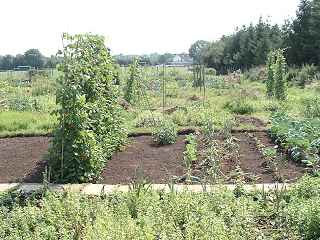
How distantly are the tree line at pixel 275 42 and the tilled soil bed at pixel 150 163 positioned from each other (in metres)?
24.7

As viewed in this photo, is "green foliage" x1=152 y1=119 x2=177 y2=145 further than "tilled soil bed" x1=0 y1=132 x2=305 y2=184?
Yes

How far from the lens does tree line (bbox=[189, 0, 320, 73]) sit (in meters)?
34.2

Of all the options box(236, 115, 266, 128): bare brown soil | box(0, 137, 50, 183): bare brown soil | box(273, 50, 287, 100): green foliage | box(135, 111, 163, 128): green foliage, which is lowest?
box(0, 137, 50, 183): bare brown soil

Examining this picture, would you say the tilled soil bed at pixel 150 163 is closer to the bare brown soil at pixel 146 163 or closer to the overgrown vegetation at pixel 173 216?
the bare brown soil at pixel 146 163

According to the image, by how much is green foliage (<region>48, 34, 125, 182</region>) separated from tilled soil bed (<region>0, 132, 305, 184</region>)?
14.4 inches

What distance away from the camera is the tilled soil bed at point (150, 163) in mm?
7094

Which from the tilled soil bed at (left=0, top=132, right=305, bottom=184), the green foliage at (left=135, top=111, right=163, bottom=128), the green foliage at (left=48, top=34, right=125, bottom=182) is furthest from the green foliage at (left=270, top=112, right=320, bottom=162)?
the green foliage at (left=48, top=34, right=125, bottom=182)

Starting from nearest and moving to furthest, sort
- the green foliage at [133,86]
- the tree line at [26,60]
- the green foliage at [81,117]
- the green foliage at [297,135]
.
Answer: the green foliage at [81,117], the green foliage at [297,135], the green foliage at [133,86], the tree line at [26,60]

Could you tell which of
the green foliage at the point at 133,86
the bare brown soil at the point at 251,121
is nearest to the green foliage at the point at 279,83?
the bare brown soil at the point at 251,121

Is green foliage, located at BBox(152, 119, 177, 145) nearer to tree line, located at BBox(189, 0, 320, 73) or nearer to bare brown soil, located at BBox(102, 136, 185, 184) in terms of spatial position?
bare brown soil, located at BBox(102, 136, 185, 184)

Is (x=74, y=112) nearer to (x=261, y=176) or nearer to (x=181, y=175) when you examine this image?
(x=181, y=175)

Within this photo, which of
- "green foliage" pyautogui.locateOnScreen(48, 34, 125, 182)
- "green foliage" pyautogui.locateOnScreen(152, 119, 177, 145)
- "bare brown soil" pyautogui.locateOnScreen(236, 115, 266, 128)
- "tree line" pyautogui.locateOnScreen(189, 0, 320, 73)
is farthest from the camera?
"tree line" pyautogui.locateOnScreen(189, 0, 320, 73)

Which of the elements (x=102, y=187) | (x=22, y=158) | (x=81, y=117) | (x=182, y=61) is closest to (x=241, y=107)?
(x=22, y=158)

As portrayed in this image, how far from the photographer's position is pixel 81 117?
6.86m
